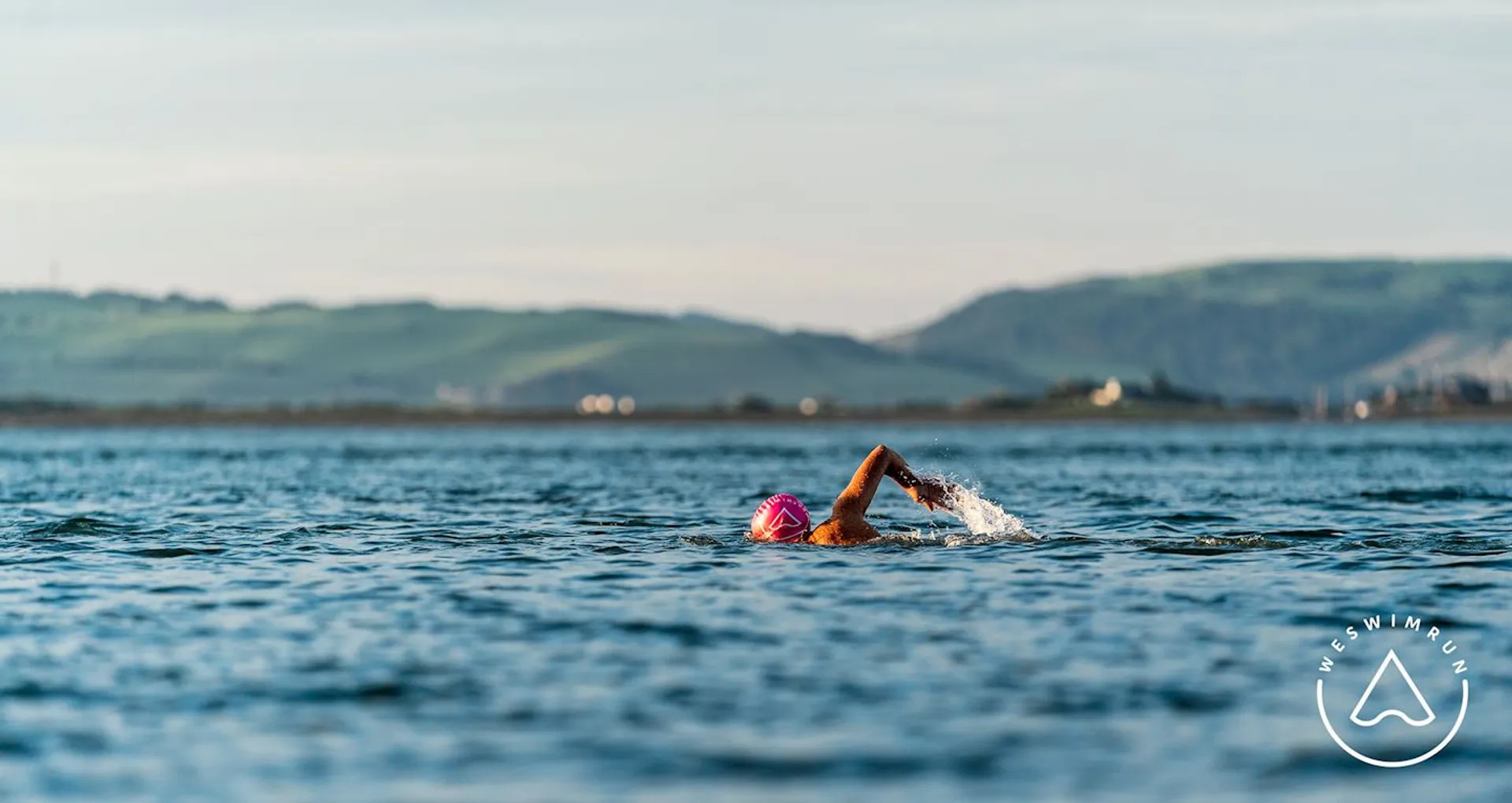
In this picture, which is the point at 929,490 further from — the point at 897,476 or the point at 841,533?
the point at 841,533

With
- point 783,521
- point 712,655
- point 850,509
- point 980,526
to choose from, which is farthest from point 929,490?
point 712,655

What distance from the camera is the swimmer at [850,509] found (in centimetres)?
3036

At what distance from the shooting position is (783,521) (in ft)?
110

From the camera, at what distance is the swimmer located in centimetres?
3036

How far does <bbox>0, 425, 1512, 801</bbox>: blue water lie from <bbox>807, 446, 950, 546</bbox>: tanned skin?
49cm

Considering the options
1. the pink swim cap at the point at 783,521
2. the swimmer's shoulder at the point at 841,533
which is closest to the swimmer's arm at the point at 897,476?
the swimmer's shoulder at the point at 841,533

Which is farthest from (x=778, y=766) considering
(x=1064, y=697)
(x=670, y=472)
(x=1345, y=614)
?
(x=670, y=472)

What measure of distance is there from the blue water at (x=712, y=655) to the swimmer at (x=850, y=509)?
49 cm

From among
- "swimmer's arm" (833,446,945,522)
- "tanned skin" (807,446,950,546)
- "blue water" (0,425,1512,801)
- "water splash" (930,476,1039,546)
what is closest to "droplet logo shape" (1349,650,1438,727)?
"blue water" (0,425,1512,801)

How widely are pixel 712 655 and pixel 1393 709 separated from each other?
7.08 metres

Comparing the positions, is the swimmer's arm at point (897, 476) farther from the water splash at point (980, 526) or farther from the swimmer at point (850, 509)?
the water splash at point (980, 526)

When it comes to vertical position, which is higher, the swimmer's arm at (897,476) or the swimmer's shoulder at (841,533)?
the swimmer's arm at (897,476)

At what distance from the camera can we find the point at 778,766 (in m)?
15.5

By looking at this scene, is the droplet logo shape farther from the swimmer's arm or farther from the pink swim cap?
the pink swim cap
